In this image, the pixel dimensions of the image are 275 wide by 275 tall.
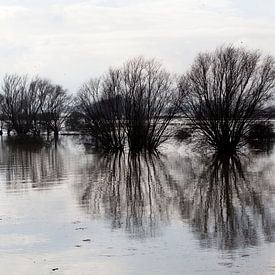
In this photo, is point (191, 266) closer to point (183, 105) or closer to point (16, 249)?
point (16, 249)

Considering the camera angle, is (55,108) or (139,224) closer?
(139,224)

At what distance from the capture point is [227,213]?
14.9 meters

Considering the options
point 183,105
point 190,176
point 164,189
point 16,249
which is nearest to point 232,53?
point 183,105

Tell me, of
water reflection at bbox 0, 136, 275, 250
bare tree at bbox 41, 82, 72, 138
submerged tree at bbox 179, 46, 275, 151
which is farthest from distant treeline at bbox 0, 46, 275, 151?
bare tree at bbox 41, 82, 72, 138

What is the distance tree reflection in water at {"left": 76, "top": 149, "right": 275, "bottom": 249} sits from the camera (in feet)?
41.9

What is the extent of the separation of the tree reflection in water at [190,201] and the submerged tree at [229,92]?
46.6 ft

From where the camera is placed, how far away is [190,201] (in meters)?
17.3

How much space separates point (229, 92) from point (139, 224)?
29.4m

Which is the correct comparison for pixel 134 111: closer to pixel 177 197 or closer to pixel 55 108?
pixel 177 197

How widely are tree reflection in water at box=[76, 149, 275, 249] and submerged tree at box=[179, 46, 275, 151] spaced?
1419cm

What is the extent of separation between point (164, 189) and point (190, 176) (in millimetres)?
4671

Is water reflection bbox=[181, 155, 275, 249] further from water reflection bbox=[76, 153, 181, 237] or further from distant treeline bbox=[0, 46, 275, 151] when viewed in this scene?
distant treeline bbox=[0, 46, 275, 151]

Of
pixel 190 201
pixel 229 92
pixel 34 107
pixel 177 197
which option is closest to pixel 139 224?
pixel 190 201

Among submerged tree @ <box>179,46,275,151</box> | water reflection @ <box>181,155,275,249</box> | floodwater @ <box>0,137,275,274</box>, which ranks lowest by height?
water reflection @ <box>181,155,275,249</box>
